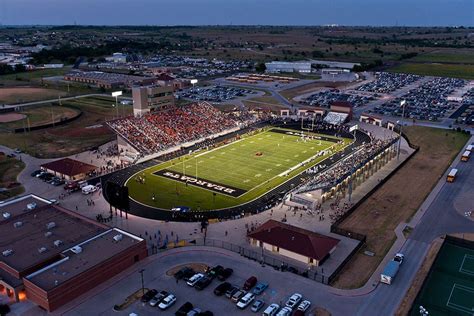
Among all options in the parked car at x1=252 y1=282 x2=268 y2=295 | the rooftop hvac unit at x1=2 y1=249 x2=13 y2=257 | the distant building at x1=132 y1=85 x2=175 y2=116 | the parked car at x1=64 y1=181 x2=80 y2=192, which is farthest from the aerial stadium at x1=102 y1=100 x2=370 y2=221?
the parked car at x1=252 y1=282 x2=268 y2=295

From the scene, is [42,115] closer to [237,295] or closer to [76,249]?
[76,249]

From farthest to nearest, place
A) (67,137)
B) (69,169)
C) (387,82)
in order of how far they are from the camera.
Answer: (387,82) < (67,137) < (69,169)

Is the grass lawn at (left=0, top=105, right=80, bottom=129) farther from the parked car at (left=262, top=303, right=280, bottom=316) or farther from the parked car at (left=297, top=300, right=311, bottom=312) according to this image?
the parked car at (left=297, top=300, right=311, bottom=312)

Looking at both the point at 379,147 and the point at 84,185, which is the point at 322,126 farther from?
the point at 84,185

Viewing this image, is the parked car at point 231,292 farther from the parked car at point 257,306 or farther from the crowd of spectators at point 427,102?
the crowd of spectators at point 427,102

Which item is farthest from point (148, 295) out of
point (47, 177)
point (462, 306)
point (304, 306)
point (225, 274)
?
point (47, 177)
